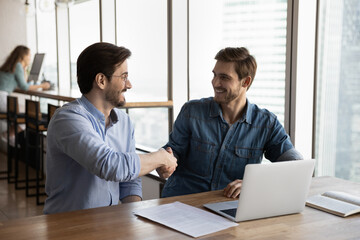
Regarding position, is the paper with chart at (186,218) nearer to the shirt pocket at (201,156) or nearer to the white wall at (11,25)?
the shirt pocket at (201,156)

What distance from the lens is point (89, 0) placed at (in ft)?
19.0

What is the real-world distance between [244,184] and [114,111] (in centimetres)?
84

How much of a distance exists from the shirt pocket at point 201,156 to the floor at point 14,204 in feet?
7.49

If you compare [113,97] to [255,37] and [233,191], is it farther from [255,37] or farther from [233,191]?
[255,37]

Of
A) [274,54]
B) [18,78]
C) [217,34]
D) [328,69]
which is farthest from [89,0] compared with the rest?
[328,69]

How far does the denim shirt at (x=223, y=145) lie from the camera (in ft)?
7.72

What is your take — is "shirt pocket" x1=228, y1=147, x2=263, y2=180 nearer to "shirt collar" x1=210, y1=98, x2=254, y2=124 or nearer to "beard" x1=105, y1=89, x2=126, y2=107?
"shirt collar" x1=210, y1=98, x2=254, y2=124

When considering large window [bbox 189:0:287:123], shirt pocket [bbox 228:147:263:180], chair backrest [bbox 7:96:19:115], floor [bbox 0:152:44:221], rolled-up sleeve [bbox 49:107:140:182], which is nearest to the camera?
rolled-up sleeve [bbox 49:107:140:182]

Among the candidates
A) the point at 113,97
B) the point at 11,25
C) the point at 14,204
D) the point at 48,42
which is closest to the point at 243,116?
the point at 113,97

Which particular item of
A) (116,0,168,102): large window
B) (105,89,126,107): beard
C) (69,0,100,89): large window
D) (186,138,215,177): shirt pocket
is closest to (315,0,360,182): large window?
(186,138,215,177): shirt pocket

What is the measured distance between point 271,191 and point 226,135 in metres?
0.75

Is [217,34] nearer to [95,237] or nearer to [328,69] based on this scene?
[328,69]

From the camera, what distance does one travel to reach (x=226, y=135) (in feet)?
7.72

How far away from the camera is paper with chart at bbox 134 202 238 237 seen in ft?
4.95
